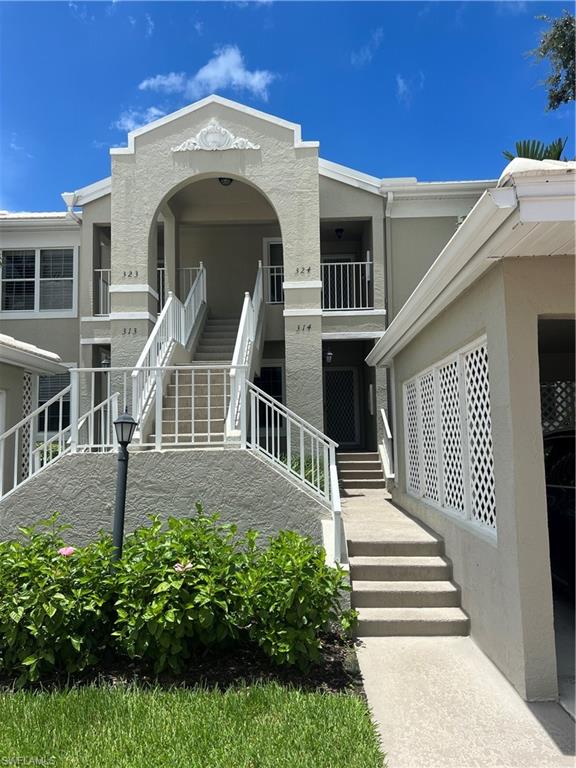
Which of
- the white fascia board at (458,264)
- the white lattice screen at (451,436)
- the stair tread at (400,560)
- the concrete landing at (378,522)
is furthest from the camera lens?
the concrete landing at (378,522)

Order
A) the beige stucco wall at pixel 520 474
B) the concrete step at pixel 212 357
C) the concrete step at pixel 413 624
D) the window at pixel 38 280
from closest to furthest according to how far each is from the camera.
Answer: the beige stucco wall at pixel 520 474 < the concrete step at pixel 413 624 < the concrete step at pixel 212 357 < the window at pixel 38 280

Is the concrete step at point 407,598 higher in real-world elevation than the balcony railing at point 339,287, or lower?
lower

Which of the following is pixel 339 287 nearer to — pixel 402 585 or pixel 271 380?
pixel 271 380

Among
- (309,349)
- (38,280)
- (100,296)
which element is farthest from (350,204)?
(38,280)

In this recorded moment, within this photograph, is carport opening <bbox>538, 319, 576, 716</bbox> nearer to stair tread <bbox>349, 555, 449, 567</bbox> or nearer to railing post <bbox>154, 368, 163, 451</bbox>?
stair tread <bbox>349, 555, 449, 567</bbox>

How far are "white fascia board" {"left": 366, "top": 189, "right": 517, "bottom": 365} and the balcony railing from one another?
16.6ft

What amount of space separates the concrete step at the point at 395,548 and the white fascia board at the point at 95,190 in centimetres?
989

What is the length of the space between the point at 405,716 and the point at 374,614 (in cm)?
160

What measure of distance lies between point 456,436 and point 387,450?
16.1ft

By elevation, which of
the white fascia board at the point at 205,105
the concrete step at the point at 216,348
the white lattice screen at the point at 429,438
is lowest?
the white lattice screen at the point at 429,438

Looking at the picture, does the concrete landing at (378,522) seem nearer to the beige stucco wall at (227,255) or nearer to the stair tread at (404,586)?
the stair tread at (404,586)

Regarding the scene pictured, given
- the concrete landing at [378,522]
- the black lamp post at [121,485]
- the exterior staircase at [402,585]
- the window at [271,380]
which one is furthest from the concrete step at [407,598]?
the window at [271,380]

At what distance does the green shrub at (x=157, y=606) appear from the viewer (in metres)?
4.02

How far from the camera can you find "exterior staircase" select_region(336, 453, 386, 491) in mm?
10992
